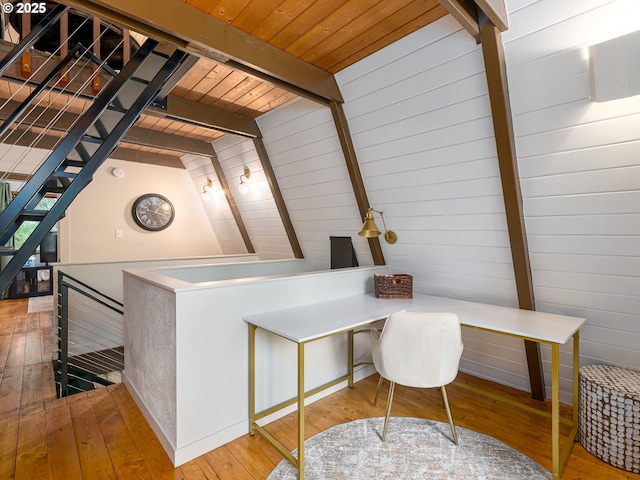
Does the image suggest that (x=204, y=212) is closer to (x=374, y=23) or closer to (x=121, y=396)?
(x=121, y=396)

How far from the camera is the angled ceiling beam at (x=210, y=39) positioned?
1.57 metres

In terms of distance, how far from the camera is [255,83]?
2.65 m

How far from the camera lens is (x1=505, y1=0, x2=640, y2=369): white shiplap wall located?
5.32 feet

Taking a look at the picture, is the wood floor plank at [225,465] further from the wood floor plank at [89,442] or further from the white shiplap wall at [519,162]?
the white shiplap wall at [519,162]

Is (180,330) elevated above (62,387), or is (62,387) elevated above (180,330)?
(180,330)

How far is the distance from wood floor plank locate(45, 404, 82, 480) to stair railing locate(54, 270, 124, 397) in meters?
1.07

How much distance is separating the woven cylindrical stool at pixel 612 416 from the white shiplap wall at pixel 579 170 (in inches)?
12.7

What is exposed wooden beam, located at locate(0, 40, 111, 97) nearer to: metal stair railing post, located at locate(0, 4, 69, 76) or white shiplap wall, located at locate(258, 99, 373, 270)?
metal stair railing post, located at locate(0, 4, 69, 76)

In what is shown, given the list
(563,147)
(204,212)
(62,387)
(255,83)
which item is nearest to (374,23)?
(255,83)

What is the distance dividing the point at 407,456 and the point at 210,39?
2.56 m

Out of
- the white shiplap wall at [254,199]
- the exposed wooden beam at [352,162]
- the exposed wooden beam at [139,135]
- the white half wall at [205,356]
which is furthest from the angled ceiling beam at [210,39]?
the exposed wooden beam at [139,135]

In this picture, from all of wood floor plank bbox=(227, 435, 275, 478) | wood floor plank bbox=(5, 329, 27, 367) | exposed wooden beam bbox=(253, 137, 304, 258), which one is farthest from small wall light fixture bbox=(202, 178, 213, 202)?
wood floor plank bbox=(227, 435, 275, 478)

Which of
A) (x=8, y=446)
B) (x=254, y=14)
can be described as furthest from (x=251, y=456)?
(x=254, y=14)

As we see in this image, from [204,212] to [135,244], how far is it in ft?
3.67
